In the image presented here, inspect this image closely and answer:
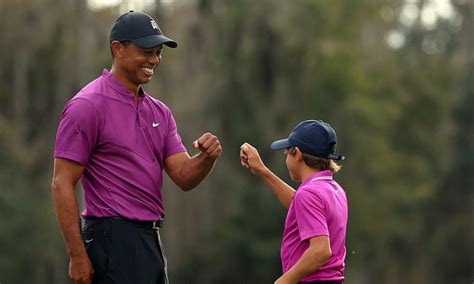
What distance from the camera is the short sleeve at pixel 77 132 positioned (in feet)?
22.5

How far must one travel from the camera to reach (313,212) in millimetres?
6992

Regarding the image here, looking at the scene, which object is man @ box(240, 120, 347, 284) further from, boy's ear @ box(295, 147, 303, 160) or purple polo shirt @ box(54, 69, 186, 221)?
purple polo shirt @ box(54, 69, 186, 221)

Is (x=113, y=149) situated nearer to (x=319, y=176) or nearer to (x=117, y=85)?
(x=117, y=85)

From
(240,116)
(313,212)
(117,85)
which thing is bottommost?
(240,116)

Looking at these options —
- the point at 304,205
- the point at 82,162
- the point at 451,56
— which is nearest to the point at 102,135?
the point at 82,162

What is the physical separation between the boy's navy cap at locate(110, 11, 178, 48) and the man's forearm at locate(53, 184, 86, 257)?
948 millimetres

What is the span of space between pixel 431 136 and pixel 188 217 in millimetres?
14418

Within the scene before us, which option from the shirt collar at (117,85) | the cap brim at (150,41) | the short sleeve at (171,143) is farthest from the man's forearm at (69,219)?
the cap brim at (150,41)

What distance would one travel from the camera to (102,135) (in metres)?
6.97

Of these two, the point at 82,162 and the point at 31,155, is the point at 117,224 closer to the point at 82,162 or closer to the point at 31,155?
the point at 82,162

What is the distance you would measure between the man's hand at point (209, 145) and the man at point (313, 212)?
1.56 feet

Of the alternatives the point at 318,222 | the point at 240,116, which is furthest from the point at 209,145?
the point at 240,116

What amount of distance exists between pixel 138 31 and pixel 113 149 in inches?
27.2

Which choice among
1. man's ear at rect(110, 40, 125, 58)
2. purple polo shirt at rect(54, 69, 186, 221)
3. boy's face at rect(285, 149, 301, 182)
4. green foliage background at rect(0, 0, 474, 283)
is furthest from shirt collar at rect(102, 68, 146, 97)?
green foliage background at rect(0, 0, 474, 283)
